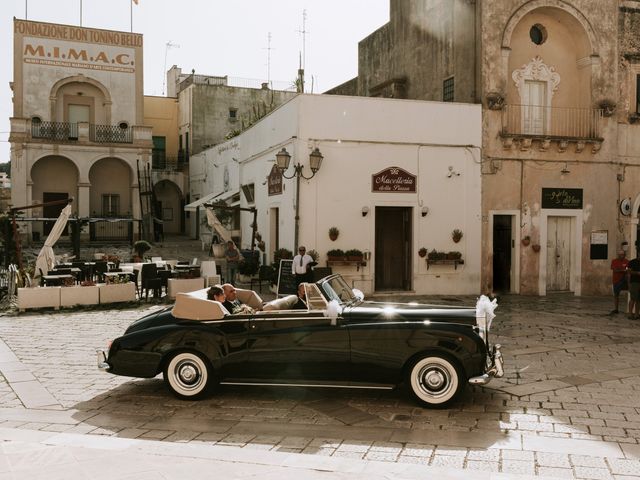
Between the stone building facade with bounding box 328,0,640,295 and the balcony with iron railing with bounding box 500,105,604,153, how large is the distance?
1.2 inches

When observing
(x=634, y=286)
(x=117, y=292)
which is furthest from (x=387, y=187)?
(x=117, y=292)

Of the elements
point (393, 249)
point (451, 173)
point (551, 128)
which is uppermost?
point (551, 128)

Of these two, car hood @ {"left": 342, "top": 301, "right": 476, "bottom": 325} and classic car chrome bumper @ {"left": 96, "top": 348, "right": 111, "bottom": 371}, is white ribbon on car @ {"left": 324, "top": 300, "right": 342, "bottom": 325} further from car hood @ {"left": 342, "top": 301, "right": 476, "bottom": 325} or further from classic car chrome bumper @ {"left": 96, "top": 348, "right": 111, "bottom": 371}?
classic car chrome bumper @ {"left": 96, "top": 348, "right": 111, "bottom": 371}

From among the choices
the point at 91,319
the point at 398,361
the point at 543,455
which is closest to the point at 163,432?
the point at 398,361

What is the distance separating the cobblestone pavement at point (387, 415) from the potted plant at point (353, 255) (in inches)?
291

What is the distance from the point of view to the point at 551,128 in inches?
762

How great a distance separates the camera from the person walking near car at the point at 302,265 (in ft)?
52.1

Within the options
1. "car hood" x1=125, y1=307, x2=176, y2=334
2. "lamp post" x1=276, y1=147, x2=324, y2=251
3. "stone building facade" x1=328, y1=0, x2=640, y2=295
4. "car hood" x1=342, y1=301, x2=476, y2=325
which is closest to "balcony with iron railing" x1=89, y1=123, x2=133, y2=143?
"lamp post" x1=276, y1=147, x2=324, y2=251

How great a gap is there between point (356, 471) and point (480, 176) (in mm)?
14519

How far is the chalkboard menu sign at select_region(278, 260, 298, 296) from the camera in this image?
1641 centimetres

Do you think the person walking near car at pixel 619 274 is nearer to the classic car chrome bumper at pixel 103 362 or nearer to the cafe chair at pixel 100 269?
the classic car chrome bumper at pixel 103 362

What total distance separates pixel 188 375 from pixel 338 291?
2.09 metres

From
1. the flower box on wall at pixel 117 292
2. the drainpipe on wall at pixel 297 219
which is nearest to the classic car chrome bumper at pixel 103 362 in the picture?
the flower box on wall at pixel 117 292

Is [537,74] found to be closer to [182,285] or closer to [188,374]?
[182,285]
